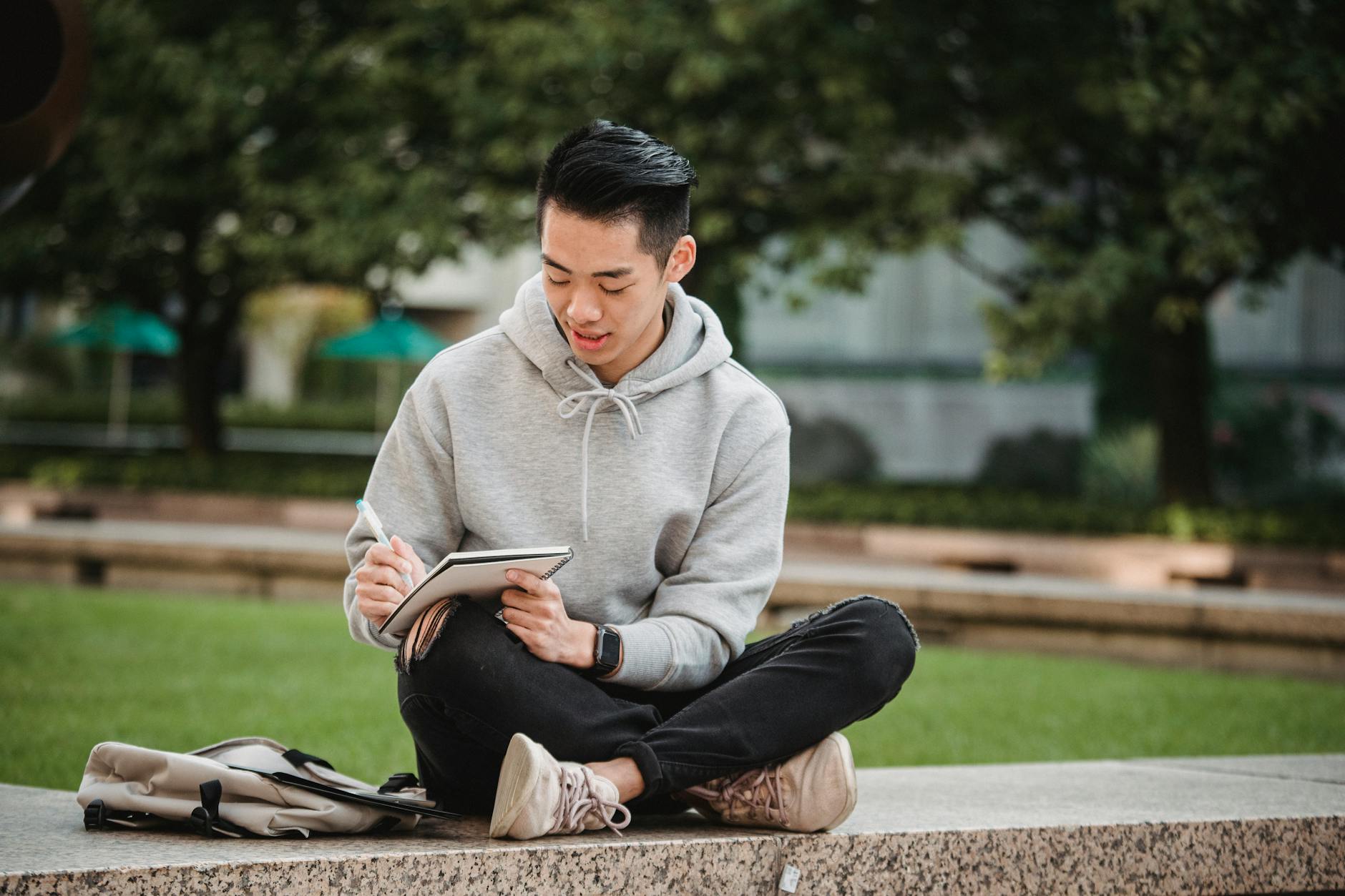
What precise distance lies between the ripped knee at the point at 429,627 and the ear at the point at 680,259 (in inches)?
34.5

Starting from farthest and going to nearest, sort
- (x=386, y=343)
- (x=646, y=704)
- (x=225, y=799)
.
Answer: (x=386, y=343) < (x=646, y=704) < (x=225, y=799)

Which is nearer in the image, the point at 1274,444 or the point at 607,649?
the point at 607,649

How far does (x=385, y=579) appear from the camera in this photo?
115 inches

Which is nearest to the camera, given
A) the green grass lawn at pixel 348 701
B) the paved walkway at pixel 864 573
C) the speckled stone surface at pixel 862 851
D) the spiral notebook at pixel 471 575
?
the speckled stone surface at pixel 862 851

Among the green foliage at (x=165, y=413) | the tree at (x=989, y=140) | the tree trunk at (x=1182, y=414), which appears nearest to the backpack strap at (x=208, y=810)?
the tree at (x=989, y=140)

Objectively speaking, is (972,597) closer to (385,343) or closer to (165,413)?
(385,343)

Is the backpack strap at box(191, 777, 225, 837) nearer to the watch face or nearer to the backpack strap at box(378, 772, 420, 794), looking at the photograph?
the backpack strap at box(378, 772, 420, 794)

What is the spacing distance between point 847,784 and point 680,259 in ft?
3.88

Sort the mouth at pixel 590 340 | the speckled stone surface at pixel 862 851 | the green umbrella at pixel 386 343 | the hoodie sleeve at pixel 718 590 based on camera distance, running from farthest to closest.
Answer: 1. the green umbrella at pixel 386 343
2. the mouth at pixel 590 340
3. the hoodie sleeve at pixel 718 590
4. the speckled stone surface at pixel 862 851

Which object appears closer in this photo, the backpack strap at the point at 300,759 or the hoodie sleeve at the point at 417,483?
the backpack strap at the point at 300,759

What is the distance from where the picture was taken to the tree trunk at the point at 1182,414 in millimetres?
12570

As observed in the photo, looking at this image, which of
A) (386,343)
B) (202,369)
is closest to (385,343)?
(386,343)

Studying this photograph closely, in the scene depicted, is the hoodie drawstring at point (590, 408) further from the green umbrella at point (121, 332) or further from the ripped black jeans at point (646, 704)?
the green umbrella at point (121, 332)

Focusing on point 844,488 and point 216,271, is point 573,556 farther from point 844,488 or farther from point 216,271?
point 216,271
